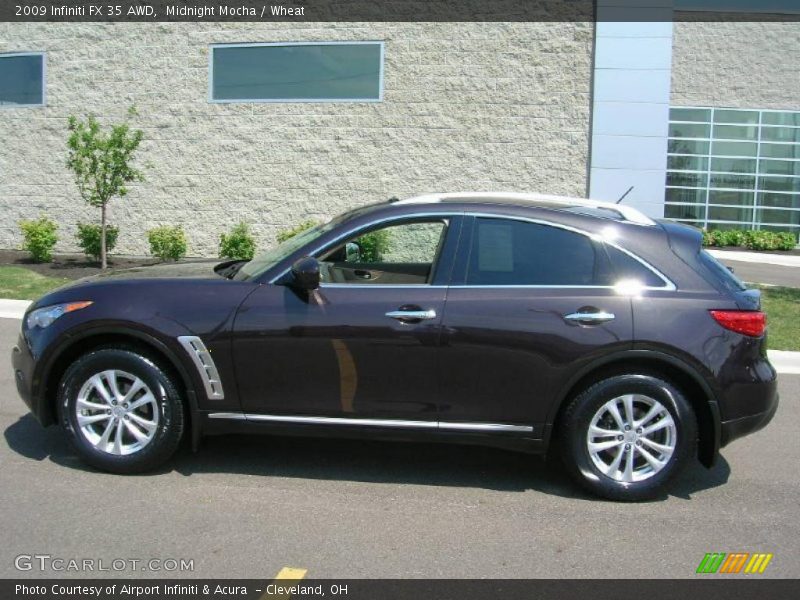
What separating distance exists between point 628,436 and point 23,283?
36.5 ft

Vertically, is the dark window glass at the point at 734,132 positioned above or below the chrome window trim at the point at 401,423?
above

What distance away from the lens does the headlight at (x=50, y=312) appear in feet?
15.9

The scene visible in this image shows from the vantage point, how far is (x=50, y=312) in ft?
16.1

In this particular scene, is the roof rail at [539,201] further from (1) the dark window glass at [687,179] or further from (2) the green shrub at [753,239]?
(1) the dark window glass at [687,179]

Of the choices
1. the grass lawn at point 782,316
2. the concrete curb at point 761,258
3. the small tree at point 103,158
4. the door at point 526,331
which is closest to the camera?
the door at point 526,331

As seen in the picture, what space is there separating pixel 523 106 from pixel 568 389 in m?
11.6

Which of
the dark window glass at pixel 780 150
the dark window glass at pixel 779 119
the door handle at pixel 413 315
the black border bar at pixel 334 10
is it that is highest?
the black border bar at pixel 334 10

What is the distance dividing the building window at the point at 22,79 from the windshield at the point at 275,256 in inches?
545

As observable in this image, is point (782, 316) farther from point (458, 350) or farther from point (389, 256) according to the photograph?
point (458, 350)

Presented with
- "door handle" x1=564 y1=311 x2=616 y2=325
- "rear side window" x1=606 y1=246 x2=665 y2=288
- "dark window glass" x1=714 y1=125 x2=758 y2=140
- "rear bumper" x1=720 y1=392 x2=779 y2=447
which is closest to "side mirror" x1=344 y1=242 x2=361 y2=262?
"door handle" x1=564 y1=311 x2=616 y2=325

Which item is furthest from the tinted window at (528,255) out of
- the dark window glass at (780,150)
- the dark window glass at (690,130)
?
the dark window glass at (780,150)

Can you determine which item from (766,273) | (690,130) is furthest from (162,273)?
(690,130)

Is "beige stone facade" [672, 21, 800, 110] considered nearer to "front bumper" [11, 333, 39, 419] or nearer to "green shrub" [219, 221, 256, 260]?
"green shrub" [219, 221, 256, 260]
